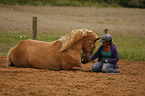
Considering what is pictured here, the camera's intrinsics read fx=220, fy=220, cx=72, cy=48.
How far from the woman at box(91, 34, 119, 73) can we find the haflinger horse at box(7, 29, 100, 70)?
271 millimetres

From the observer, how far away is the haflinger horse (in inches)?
236

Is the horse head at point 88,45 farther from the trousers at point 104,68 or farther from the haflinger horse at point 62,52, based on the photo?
the trousers at point 104,68

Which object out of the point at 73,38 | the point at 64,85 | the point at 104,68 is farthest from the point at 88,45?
the point at 64,85

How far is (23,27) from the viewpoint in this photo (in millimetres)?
15688

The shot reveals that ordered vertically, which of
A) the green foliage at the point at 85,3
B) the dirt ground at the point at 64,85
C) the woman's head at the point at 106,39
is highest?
the green foliage at the point at 85,3

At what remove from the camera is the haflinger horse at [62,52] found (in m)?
5.98

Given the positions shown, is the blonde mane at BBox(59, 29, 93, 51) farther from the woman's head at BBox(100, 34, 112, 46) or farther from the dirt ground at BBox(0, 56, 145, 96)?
the dirt ground at BBox(0, 56, 145, 96)

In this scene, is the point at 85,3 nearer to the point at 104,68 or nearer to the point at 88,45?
the point at 88,45

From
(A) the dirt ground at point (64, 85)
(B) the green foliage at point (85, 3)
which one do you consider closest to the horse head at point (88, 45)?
(A) the dirt ground at point (64, 85)

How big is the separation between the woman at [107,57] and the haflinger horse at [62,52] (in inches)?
10.7

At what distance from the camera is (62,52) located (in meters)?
6.03

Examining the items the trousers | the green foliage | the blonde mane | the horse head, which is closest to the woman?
the trousers

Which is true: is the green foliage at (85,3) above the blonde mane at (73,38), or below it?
above

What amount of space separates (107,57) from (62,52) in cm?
126
